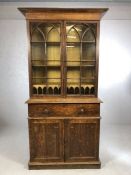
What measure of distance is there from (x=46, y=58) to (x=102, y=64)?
188cm

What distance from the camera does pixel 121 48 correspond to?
4.27 meters

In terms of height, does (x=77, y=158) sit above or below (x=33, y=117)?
below

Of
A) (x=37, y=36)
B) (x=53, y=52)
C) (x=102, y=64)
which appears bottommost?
(x=102, y=64)

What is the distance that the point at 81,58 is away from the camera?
2766 mm

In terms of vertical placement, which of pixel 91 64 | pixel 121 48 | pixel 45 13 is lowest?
pixel 91 64

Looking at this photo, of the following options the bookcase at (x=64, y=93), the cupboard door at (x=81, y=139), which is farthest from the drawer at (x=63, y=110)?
the cupboard door at (x=81, y=139)

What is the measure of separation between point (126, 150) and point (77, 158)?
0.99 metres

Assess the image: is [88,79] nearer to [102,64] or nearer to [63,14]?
[63,14]

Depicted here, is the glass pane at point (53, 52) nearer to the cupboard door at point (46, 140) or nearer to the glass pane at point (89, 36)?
the glass pane at point (89, 36)

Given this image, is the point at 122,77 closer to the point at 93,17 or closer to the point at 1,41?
the point at 93,17

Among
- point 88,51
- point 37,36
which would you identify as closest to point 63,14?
point 37,36

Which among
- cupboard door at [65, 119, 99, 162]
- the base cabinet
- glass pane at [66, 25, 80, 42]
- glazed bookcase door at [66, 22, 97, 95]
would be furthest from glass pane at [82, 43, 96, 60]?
cupboard door at [65, 119, 99, 162]

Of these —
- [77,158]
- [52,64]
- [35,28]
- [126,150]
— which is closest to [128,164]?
[126,150]

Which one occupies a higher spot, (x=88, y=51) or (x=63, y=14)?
(x=63, y=14)
